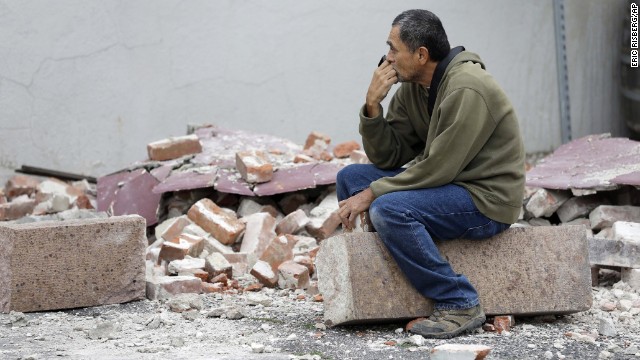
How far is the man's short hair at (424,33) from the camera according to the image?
4879 mm

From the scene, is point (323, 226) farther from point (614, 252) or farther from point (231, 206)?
point (614, 252)

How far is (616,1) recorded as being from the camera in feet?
34.5

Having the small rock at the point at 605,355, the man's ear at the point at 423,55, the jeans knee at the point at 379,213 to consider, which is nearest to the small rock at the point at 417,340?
the jeans knee at the point at 379,213

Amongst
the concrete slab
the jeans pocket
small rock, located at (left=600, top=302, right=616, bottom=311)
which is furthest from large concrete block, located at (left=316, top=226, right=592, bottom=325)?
the concrete slab

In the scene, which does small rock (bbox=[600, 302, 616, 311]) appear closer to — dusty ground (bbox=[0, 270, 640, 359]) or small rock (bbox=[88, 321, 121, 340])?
dusty ground (bbox=[0, 270, 640, 359])

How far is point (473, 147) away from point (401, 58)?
584mm

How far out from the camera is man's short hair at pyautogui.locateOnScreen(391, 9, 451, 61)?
4879 mm

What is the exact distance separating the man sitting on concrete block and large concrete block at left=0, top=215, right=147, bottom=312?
52.0 inches

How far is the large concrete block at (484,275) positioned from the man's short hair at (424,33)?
92cm

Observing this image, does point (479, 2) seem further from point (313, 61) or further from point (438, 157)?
point (438, 157)

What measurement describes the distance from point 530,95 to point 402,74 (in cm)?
540

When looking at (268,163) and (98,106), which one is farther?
(98,106)

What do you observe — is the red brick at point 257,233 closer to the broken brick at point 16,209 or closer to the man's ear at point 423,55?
the broken brick at point 16,209

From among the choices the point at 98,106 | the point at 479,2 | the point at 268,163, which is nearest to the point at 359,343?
Result: the point at 268,163
